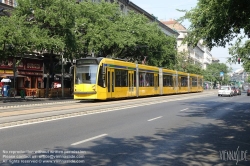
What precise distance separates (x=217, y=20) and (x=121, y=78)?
15.8 m

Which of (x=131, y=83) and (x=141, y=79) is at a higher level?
(x=141, y=79)

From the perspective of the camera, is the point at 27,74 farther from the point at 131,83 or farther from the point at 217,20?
the point at 217,20

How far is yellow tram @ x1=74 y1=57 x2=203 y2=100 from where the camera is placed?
24.6 m

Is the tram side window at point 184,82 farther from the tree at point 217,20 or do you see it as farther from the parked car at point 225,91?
the tree at point 217,20

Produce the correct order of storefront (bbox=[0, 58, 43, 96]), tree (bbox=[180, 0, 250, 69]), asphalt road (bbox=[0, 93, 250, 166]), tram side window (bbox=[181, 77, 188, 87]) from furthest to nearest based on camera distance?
1. tram side window (bbox=[181, 77, 188, 87])
2. storefront (bbox=[0, 58, 43, 96])
3. tree (bbox=[180, 0, 250, 69])
4. asphalt road (bbox=[0, 93, 250, 166])

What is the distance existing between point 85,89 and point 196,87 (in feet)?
115

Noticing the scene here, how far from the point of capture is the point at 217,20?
13062 mm

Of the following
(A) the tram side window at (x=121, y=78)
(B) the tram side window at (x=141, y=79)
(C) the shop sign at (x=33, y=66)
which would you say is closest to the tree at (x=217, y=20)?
(A) the tram side window at (x=121, y=78)

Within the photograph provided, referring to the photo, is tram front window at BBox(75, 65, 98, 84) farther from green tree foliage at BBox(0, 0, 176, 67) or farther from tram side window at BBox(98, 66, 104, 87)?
green tree foliage at BBox(0, 0, 176, 67)

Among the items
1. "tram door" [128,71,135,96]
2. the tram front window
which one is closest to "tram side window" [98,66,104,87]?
the tram front window

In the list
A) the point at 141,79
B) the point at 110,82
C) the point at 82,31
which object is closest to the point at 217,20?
the point at 110,82

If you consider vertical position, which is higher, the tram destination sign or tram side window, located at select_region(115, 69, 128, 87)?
the tram destination sign

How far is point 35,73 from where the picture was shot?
1705 inches

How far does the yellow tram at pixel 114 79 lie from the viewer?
968 inches
